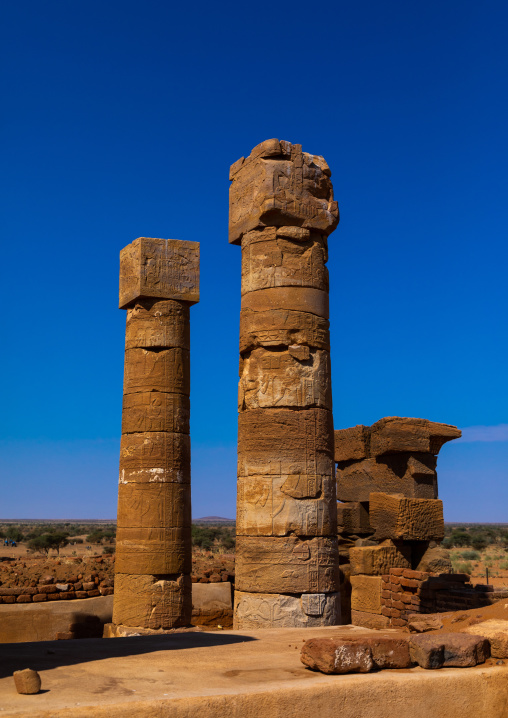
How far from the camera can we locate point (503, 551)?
137ft

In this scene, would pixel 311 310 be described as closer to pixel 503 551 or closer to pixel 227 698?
pixel 227 698

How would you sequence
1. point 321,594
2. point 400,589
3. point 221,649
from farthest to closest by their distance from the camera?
point 400,589 → point 321,594 → point 221,649

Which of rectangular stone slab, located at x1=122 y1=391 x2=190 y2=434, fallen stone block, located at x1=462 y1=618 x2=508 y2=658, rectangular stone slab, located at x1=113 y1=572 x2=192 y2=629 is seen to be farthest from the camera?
rectangular stone slab, located at x1=122 y1=391 x2=190 y2=434

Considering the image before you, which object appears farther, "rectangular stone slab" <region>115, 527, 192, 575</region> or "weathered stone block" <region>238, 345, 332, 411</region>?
"rectangular stone slab" <region>115, 527, 192, 575</region>

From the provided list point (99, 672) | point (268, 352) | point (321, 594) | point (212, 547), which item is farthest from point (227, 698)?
point (212, 547)

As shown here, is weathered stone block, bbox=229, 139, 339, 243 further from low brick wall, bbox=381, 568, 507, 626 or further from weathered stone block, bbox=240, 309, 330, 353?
low brick wall, bbox=381, 568, 507, 626

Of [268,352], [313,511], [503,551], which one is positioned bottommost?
[503,551]

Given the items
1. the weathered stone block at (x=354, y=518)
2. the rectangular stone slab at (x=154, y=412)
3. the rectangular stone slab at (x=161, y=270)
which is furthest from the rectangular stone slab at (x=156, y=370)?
the weathered stone block at (x=354, y=518)

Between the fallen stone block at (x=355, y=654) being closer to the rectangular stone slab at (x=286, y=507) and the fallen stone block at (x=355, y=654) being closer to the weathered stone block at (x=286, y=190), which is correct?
the rectangular stone slab at (x=286, y=507)

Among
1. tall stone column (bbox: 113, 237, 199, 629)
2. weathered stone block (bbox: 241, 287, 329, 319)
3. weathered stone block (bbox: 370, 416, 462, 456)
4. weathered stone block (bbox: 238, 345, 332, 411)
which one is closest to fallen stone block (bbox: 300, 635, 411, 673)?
weathered stone block (bbox: 238, 345, 332, 411)

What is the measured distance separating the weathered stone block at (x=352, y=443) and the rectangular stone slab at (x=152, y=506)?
3542 millimetres

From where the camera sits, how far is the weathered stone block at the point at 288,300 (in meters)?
10.0

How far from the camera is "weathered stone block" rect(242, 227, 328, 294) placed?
1012cm

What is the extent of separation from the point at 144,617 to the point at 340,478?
4.90 metres
